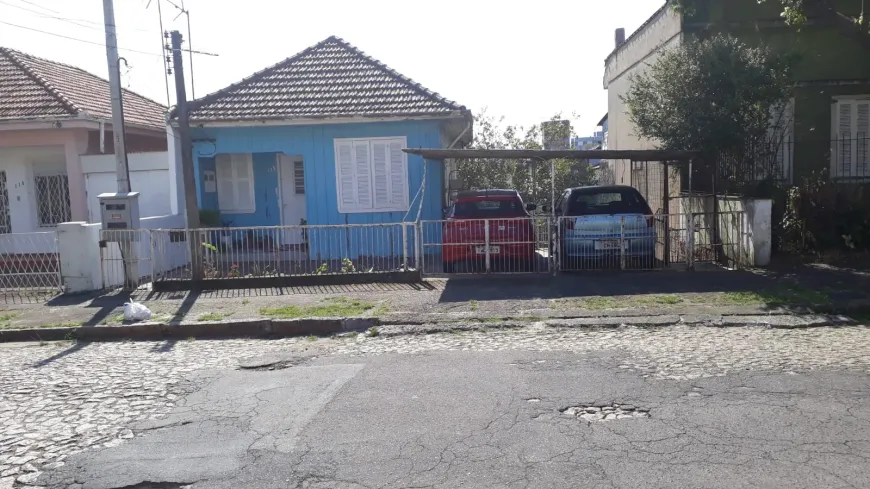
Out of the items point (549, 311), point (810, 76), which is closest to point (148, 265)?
point (549, 311)

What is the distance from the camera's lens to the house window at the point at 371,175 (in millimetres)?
15805

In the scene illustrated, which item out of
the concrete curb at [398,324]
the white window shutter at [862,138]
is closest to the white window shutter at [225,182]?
the concrete curb at [398,324]

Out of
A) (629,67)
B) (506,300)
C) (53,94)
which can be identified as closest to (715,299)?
(506,300)

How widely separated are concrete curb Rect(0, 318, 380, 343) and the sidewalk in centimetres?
21

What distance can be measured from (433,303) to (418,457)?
19.0 feet

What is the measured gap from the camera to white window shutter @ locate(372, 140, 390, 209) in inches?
622

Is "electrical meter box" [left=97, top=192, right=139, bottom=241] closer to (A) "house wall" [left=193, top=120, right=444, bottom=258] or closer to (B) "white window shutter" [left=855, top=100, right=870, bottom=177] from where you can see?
(A) "house wall" [left=193, top=120, right=444, bottom=258]

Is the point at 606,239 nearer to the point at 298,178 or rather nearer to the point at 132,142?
the point at 298,178

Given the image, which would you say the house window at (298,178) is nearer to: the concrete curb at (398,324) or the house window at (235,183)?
the house window at (235,183)

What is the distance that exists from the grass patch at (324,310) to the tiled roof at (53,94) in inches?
330

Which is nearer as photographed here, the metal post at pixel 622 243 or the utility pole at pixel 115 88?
the metal post at pixel 622 243

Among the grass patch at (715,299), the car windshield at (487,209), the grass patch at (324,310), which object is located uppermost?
the car windshield at (487,209)

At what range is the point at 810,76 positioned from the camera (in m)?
15.0

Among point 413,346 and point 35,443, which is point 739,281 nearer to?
point 413,346
